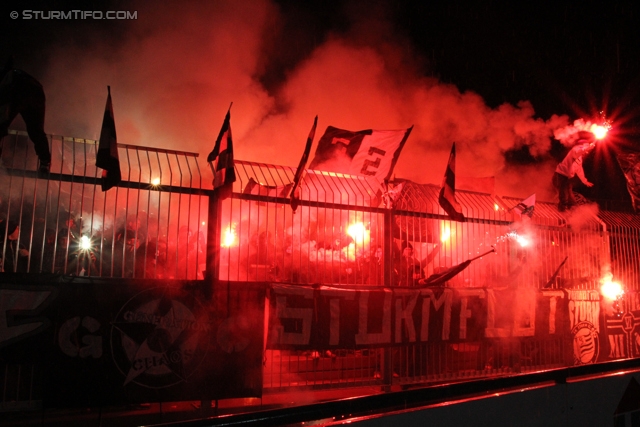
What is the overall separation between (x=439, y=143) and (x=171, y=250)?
8.72m

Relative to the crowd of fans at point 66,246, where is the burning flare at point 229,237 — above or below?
above

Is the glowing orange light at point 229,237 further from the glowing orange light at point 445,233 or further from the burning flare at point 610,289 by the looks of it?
the burning flare at point 610,289

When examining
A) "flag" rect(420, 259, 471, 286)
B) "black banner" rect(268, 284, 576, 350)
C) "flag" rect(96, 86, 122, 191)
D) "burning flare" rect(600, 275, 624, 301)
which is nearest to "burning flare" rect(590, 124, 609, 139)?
"burning flare" rect(600, 275, 624, 301)

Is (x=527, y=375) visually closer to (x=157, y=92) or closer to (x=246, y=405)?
(x=246, y=405)

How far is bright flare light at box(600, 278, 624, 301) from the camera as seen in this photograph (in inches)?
389

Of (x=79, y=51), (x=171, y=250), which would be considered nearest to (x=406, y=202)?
(x=171, y=250)

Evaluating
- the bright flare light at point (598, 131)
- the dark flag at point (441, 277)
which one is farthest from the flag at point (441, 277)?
the bright flare light at point (598, 131)

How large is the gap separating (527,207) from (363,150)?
3127 millimetres

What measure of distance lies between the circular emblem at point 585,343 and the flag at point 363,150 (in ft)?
15.4

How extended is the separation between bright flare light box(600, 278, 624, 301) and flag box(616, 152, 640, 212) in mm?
2538

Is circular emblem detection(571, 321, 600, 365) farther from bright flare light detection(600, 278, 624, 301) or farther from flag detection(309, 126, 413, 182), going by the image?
flag detection(309, 126, 413, 182)

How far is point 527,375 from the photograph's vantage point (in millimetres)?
3281

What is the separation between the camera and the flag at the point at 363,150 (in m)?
8.09

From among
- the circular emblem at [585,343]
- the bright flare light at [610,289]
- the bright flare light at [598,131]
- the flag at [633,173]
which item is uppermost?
the bright flare light at [598,131]
